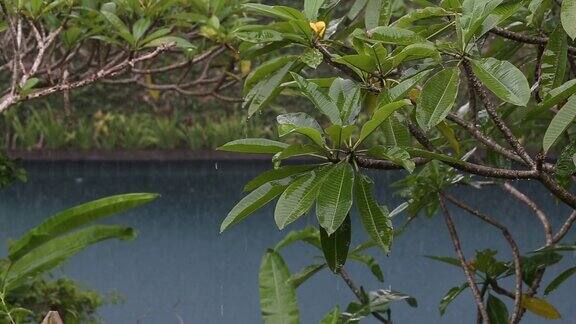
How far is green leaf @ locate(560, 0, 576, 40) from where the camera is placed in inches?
51.9

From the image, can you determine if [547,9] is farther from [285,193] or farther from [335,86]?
[285,193]

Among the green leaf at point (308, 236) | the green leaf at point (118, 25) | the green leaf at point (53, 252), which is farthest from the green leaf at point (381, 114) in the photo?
the green leaf at point (118, 25)

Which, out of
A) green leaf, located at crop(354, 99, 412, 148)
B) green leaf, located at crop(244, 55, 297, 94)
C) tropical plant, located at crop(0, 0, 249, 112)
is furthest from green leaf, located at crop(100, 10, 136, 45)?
green leaf, located at crop(354, 99, 412, 148)

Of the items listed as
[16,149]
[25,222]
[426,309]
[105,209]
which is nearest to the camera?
[105,209]

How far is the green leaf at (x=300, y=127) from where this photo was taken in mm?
1244

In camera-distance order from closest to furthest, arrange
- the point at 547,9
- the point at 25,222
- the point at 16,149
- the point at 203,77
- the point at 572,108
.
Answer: the point at 572,108
the point at 547,9
the point at 203,77
the point at 25,222
the point at 16,149

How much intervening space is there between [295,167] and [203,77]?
2238mm

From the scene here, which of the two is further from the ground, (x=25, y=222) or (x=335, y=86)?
(x=25, y=222)

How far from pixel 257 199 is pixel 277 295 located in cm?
60

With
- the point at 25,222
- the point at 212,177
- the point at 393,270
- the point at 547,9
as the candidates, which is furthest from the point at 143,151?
the point at 547,9

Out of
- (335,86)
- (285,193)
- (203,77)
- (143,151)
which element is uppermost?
(143,151)

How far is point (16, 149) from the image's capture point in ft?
20.2

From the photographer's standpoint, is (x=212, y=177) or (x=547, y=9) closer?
(x=547, y=9)

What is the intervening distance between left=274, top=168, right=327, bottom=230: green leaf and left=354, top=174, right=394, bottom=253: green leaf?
0.07 m
